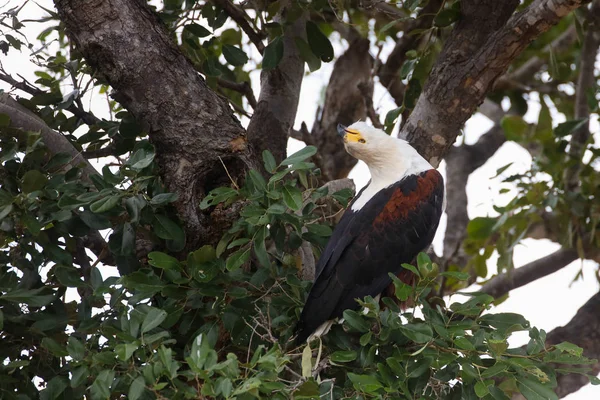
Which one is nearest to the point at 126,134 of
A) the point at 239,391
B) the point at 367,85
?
the point at 239,391

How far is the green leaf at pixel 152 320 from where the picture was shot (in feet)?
7.58

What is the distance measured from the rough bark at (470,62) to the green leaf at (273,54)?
0.62m

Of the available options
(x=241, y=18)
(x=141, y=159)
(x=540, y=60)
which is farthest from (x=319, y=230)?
(x=540, y=60)

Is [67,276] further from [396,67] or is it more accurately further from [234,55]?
[396,67]

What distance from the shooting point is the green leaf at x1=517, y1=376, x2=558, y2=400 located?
92.7 inches

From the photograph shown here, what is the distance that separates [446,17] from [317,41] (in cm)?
56

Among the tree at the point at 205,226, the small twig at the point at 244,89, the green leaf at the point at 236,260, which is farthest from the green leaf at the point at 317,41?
the green leaf at the point at 236,260

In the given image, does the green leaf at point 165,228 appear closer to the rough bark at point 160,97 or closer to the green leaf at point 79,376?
the rough bark at point 160,97

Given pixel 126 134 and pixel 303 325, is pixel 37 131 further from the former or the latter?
pixel 303 325

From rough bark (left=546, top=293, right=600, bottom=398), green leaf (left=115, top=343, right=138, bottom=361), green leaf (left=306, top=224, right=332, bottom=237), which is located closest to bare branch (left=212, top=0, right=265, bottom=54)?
green leaf (left=306, top=224, right=332, bottom=237)

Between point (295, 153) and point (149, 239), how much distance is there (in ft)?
2.18

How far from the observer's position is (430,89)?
3.57 metres

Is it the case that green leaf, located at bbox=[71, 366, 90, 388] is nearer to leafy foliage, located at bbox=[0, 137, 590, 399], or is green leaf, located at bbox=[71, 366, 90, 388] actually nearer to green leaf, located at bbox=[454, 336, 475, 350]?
leafy foliage, located at bbox=[0, 137, 590, 399]

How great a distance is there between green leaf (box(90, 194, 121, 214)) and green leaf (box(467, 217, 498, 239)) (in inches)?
114
